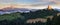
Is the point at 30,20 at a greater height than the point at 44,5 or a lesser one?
lesser

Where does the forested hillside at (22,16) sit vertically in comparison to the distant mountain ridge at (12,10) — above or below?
below

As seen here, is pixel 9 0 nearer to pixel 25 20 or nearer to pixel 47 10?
pixel 25 20

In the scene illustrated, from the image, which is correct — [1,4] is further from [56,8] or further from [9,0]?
[56,8]

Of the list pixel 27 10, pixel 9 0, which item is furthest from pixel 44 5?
pixel 9 0

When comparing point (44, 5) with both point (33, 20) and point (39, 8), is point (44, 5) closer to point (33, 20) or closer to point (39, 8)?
point (39, 8)

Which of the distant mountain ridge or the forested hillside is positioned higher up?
the distant mountain ridge

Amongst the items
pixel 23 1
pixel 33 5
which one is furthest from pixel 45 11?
pixel 23 1

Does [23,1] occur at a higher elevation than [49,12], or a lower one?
higher
